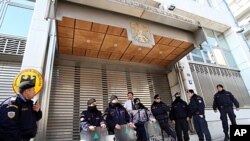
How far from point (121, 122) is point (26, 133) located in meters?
2.43

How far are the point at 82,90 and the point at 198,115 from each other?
12.9 feet

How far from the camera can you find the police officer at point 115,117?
16.6 feet

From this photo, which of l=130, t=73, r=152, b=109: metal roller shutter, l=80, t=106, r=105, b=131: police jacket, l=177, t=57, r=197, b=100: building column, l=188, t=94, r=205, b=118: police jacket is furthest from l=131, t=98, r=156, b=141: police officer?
l=177, t=57, r=197, b=100: building column

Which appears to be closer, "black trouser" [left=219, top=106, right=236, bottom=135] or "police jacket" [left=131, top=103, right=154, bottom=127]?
"police jacket" [left=131, top=103, right=154, bottom=127]

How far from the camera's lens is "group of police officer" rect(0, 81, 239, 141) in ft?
9.89

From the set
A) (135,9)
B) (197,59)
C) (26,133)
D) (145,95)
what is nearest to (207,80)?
(197,59)

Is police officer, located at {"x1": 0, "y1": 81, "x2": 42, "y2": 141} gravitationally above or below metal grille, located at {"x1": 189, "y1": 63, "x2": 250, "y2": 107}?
below

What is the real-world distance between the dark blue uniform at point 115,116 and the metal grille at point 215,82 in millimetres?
4968

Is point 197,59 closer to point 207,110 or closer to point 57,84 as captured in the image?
point 207,110

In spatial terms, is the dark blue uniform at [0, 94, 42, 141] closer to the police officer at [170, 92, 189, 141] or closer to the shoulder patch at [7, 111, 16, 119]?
the shoulder patch at [7, 111, 16, 119]

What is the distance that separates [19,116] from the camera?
3156 millimetres

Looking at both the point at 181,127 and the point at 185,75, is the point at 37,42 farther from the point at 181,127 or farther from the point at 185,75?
the point at 185,75

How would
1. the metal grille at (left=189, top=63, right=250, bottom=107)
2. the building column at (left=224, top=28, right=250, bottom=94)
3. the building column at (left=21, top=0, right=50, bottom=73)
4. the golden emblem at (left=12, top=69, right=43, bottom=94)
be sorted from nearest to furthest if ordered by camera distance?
1. the golden emblem at (left=12, top=69, right=43, bottom=94)
2. the building column at (left=21, top=0, right=50, bottom=73)
3. the metal grille at (left=189, top=63, right=250, bottom=107)
4. the building column at (left=224, top=28, right=250, bottom=94)

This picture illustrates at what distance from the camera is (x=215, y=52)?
11.3m
